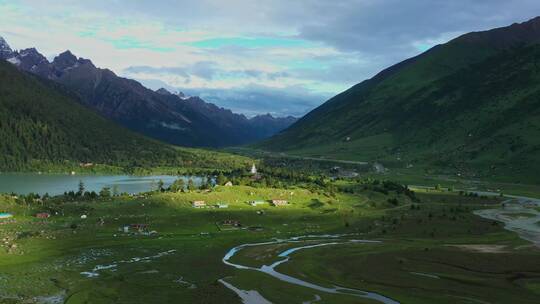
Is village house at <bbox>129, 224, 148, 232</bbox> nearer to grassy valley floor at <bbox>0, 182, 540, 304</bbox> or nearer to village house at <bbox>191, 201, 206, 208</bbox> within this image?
grassy valley floor at <bbox>0, 182, 540, 304</bbox>

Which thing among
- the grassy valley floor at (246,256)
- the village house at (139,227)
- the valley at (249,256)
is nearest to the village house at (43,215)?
the grassy valley floor at (246,256)

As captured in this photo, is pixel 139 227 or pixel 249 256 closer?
pixel 249 256

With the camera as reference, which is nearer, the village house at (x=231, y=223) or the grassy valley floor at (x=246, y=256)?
the grassy valley floor at (x=246, y=256)

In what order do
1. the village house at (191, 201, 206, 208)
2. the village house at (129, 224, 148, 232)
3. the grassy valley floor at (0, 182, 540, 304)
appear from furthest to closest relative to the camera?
the village house at (191, 201, 206, 208) → the village house at (129, 224, 148, 232) → the grassy valley floor at (0, 182, 540, 304)

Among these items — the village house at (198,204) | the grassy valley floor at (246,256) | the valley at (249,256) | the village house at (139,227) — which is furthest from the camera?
the village house at (198,204)

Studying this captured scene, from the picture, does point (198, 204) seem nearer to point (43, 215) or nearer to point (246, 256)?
point (43, 215)

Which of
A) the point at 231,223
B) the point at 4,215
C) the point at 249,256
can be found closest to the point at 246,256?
the point at 249,256

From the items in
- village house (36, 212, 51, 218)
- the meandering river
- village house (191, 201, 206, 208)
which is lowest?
the meandering river

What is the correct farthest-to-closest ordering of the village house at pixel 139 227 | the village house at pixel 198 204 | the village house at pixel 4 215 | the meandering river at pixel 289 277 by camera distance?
the village house at pixel 198 204 → the village house at pixel 4 215 → the village house at pixel 139 227 → the meandering river at pixel 289 277

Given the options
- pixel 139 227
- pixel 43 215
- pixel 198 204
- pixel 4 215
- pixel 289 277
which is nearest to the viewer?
pixel 289 277

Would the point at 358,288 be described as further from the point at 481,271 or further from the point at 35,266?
the point at 35,266

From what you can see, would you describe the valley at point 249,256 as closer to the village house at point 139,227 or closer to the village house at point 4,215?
the village house at point 139,227

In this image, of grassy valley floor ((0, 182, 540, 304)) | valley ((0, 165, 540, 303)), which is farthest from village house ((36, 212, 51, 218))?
valley ((0, 165, 540, 303))
